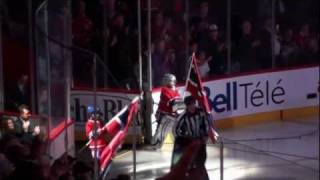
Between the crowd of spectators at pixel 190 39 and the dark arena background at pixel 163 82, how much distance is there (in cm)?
2

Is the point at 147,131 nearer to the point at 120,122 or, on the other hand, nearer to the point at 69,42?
the point at 69,42

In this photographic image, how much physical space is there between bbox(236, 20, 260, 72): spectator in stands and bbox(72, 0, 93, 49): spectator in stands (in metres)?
3.74

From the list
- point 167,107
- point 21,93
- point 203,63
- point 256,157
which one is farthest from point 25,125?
point 203,63

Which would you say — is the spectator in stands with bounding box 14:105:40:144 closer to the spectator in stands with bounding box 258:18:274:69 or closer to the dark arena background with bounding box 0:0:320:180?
the dark arena background with bounding box 0:0:320:180

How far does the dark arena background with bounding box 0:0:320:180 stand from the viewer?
12.3 m

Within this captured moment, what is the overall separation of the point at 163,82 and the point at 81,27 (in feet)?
5.88

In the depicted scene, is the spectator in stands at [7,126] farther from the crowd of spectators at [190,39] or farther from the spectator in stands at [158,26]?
the spectator in stands at [158,26]

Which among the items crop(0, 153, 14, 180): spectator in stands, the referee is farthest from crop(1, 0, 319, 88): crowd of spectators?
crop(0, 153, 14, 180): spectator in stands

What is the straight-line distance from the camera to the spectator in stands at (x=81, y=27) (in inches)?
619

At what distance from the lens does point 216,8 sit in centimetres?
1791

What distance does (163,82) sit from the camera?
50.8 ft

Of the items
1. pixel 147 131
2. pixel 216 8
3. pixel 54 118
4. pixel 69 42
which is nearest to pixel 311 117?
pixel 216 8

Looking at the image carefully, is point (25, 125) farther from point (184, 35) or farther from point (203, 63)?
point (203, 63)

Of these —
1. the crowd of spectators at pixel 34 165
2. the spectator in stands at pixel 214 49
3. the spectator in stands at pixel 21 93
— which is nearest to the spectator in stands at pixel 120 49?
the spectator in stands at pixel 214 49
